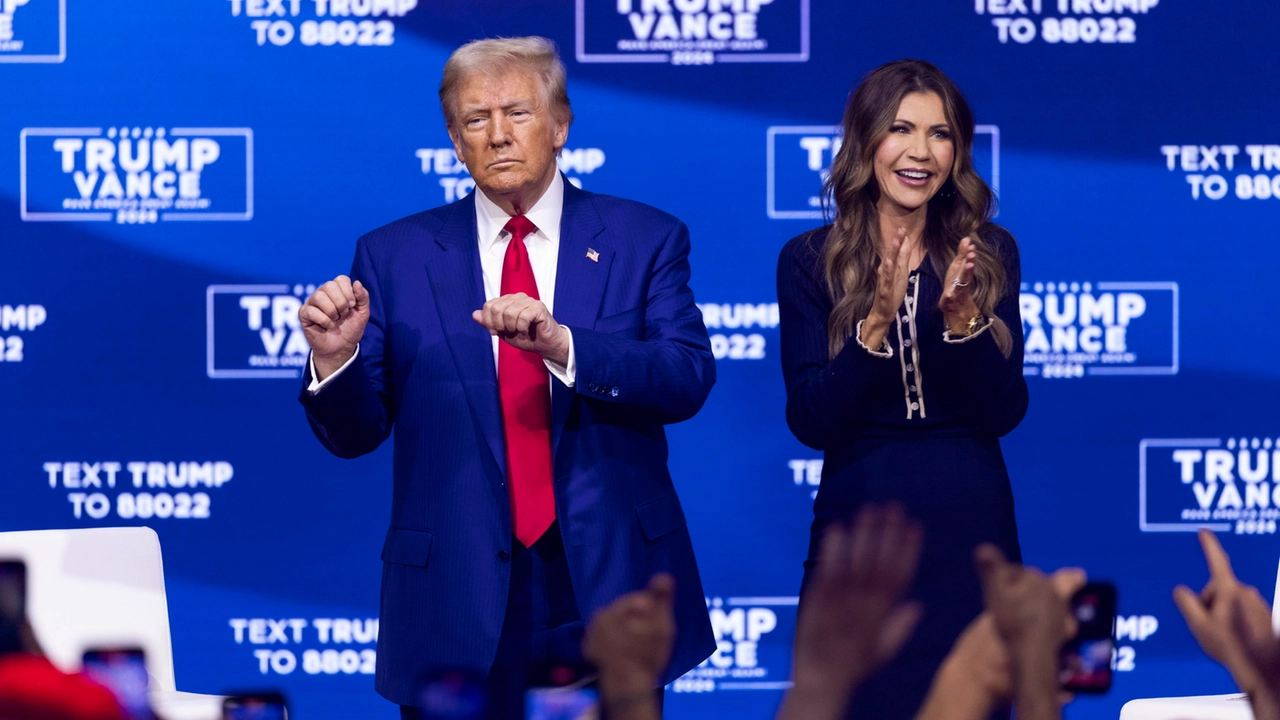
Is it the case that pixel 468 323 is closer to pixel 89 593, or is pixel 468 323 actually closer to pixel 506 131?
pixel 506 131

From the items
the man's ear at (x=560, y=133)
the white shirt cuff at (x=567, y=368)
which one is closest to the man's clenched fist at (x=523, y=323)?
the white shirt cuff at (x=567, y=368)

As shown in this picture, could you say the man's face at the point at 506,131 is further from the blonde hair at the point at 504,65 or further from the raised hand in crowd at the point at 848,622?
the raised hand in crowd at the point at 848,622

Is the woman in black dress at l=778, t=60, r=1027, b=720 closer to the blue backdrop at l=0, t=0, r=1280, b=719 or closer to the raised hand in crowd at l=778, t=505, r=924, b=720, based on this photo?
the blue backdrop at l=0, t=0, r=1280, b=719

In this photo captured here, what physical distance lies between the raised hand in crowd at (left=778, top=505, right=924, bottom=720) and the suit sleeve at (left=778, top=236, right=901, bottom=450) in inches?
62.3

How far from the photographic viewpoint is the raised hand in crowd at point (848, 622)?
2.77ft

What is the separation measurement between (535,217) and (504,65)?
11.0 inches

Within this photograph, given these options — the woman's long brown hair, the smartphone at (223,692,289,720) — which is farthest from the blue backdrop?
the smartphone at (223,692,289,720)

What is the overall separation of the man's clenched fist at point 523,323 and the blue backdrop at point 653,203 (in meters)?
1.70

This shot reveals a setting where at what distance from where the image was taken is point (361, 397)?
2.36 metres

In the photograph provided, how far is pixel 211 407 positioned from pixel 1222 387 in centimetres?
283

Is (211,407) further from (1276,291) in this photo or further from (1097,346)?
(1276,291)

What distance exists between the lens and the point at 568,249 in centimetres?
248

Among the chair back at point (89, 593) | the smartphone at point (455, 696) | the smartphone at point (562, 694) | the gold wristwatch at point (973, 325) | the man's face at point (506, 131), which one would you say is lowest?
the chair back at point (89, 593)

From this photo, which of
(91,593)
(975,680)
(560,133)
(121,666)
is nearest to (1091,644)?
(975,680)
